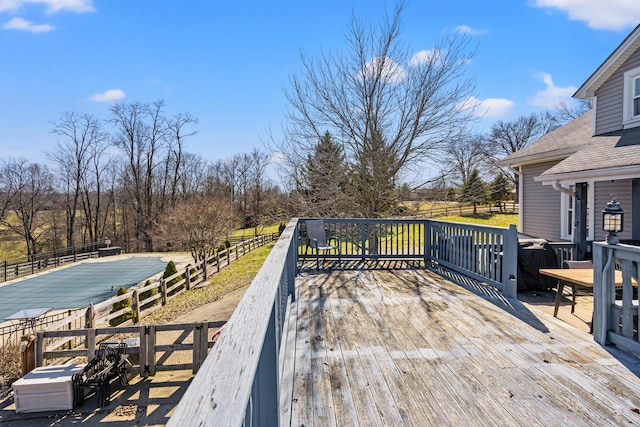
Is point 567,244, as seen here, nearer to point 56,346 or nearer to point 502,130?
point 56,346

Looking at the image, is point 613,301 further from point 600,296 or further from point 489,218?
point 489,218

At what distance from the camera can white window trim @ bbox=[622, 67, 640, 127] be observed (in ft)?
25.4

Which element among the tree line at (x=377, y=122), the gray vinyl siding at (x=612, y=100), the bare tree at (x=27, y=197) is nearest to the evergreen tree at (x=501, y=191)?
the tree line at (x=377, y=122)

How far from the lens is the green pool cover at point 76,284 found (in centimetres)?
1659

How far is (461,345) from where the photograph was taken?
3.32 meters

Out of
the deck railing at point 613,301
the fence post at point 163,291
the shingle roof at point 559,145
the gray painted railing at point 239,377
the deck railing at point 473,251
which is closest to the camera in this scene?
the gray painted railing at point 239,377

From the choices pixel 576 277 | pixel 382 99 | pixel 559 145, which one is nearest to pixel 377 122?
pixel 382 99

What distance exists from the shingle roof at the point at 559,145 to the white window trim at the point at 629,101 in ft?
2.55

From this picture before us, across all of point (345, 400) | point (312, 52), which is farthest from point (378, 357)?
point (312, 52)

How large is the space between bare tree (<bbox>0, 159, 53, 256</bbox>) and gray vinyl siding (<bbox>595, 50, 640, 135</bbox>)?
34562 millimetres

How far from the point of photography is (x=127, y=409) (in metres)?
8.16

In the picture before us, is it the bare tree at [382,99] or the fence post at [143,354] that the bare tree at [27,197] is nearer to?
the fence post at [143,354]

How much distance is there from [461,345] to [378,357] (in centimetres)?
85

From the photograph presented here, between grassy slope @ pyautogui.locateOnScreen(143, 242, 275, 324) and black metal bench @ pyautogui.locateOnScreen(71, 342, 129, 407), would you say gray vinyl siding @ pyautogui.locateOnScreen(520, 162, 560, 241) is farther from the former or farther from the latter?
black metal bench @ pyautogui.locateOnScreen(71, 342, 129, 407)
